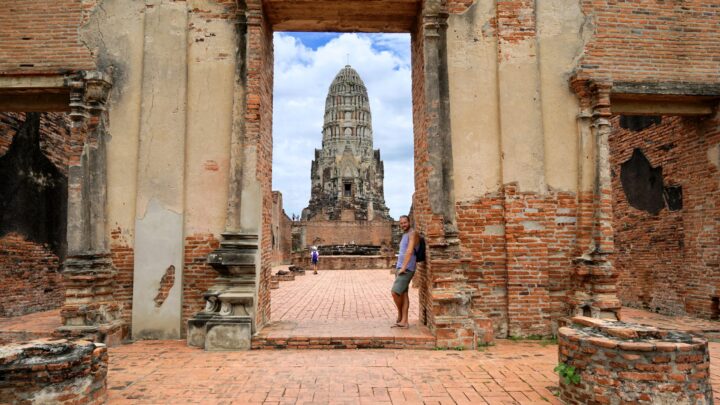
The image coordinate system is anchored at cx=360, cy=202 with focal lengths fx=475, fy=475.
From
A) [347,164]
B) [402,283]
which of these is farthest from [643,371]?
[347,164]

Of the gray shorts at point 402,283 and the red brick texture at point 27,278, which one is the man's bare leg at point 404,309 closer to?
the gray shorts at point 402,283

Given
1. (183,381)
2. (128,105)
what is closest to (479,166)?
(183,381)

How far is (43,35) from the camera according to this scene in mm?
7477

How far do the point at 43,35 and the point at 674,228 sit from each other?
1152cm

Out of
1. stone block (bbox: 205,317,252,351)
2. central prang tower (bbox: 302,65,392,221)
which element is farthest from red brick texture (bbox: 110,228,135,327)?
central prang tower (bbox: 302,65,392,221)

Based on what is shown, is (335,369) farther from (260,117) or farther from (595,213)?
(595,213)

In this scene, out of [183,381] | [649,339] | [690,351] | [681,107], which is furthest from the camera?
[681,107]

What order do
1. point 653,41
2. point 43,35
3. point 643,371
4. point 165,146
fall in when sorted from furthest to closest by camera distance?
point 653,41 < point 43,35 < point 165,146 < point 643,371

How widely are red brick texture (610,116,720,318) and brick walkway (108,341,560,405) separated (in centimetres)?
389

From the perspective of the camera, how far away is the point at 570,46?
7.52 metres

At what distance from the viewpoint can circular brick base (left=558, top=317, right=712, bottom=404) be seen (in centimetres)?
387

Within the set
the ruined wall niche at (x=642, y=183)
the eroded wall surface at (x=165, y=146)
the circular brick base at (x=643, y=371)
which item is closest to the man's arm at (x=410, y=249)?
the eroded wall surface at (x=165, y=146)

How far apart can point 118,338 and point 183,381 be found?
2410mm

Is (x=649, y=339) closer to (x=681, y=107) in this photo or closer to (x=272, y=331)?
(x=272, y=331)
